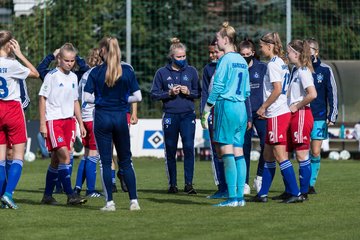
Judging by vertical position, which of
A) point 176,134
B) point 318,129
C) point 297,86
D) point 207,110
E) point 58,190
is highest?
point 297,86

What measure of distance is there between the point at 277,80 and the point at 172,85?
2885 millimetres

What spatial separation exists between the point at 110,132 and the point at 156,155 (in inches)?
518

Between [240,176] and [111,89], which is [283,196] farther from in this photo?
[111,89]

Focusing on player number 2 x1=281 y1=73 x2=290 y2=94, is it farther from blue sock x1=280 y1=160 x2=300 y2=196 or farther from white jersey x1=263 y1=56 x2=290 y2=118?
blue sock x1=280 y1=160 x2=300 y2=196

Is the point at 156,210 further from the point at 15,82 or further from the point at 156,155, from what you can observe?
the point at 156,155

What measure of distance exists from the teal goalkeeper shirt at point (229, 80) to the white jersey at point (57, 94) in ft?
6.01

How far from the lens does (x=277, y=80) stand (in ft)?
41.1

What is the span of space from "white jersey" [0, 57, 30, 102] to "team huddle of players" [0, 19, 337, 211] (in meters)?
0.01

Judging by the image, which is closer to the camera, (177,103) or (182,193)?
(182,193)

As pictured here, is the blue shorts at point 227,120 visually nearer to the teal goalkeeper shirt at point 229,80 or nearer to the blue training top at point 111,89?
the teal goalkeeper shirt at point 229,80

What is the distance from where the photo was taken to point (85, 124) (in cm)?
1453

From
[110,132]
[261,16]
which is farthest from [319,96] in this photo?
[261,16]

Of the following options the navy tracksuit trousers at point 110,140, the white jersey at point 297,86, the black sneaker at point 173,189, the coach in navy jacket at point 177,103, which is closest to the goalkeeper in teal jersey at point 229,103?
the white jersey at point 297,86

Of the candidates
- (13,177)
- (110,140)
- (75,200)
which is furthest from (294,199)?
(13,177)
